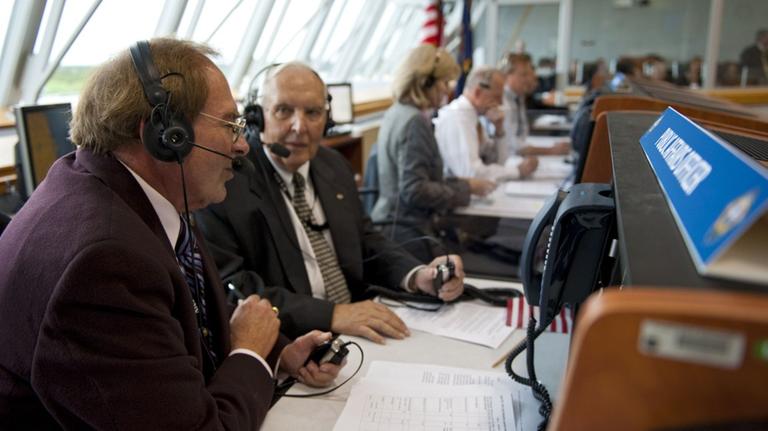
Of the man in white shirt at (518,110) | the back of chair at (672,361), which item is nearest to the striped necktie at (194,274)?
the back of chair at (672,361)

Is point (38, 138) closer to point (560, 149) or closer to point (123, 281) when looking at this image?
point (123, 281)

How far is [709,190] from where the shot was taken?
18.6 inches

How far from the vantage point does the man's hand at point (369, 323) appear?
1.36 metres

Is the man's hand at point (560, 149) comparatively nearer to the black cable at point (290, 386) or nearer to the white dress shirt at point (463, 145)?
the white dress shirt at point (463, 145)

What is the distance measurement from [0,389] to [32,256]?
213 millimetres

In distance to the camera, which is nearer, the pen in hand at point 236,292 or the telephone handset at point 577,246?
the telephone handset at point 577,246

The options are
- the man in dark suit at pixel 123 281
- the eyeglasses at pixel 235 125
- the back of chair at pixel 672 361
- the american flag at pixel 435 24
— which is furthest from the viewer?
the american flag at pixel 435 24

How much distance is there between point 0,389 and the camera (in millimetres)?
859

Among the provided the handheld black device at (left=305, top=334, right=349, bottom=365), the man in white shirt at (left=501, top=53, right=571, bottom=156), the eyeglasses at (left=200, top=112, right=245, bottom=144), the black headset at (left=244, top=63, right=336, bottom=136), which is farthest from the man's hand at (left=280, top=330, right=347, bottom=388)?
the man in white shirt at (left=501, top=53, right=571, bottom=156)

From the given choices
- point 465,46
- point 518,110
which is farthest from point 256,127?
point 465,46

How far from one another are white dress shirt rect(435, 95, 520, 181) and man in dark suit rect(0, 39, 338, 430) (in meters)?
2.26

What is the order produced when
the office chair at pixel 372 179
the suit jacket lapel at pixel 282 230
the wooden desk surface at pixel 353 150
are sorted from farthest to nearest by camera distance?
the wooden desk surface at pixel 353 150 → the office chair at pixel 372 179 → the suit jacket lapel at pixel 282 230

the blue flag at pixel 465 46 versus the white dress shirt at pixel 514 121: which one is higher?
the blue flag at pixel 465 46

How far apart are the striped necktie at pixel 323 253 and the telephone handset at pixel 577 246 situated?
91 centimetres
